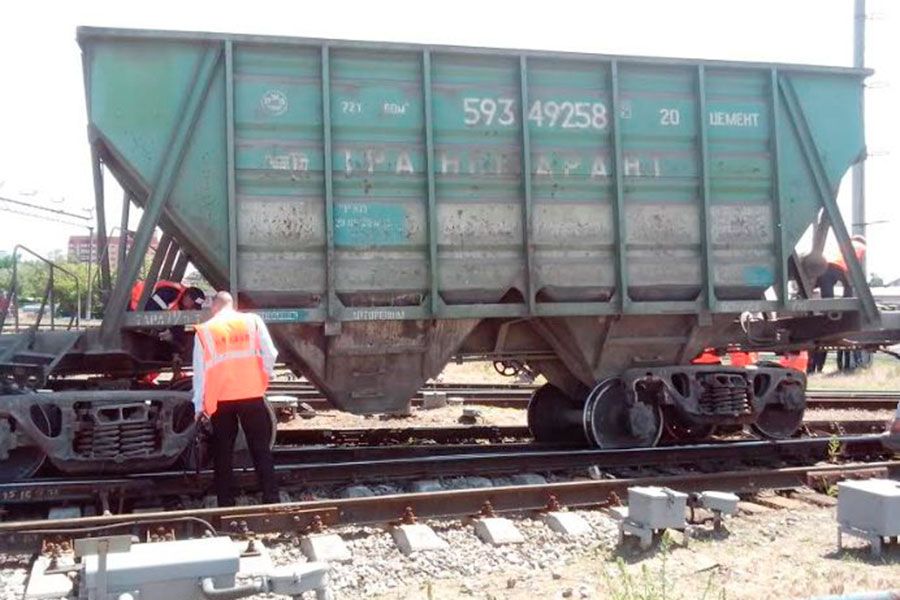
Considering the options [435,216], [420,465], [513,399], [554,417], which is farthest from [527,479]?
[513,399]

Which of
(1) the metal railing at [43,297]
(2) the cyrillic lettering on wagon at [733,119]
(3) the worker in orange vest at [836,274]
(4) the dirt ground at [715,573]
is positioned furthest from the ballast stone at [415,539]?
(3) the worker in orange vest at [836,274]

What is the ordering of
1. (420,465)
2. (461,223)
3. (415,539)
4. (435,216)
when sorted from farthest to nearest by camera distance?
(461,223) → (435,216) → (420,465) → (415,539)

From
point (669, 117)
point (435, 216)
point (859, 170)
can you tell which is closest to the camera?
point (435, 216)

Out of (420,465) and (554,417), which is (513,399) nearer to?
(554,417)

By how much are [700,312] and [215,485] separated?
177 inches

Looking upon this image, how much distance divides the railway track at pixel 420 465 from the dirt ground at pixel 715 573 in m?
1.98

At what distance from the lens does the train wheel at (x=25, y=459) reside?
6.40 metres

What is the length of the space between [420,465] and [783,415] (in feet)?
12.2

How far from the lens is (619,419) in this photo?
8.26 meters

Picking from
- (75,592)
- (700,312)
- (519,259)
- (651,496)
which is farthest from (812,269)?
(75,592)

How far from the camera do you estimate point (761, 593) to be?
4.56m

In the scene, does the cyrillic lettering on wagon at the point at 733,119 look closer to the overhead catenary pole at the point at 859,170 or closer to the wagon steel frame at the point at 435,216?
the wagon steel frame at the point at 435,216

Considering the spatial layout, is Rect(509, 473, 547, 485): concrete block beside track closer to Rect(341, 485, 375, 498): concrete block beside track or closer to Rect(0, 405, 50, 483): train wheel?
Rect(341, 485, 375, 498): concrete block beside track

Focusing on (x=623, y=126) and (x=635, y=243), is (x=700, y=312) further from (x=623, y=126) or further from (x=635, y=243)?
(x=623, y=126)
